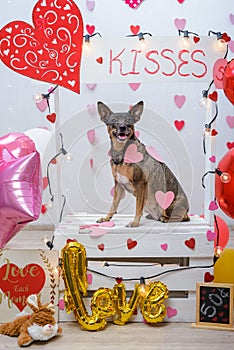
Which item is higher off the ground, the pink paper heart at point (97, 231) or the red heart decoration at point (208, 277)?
the pink paper heart at point (97, 231)

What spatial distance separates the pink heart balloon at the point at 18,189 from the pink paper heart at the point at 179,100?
137 centimetres

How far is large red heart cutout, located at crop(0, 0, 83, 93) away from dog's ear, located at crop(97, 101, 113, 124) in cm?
10

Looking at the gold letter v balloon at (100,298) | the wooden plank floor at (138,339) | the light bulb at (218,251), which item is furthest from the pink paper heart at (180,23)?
the wooden plank floor at (138,339)

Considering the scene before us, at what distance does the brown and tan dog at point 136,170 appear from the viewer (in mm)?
2023

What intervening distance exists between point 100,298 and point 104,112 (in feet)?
1.97

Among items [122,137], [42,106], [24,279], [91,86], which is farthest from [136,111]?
[42,106]

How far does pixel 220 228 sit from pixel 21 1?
1651mm

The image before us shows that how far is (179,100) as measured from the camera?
3008 mm

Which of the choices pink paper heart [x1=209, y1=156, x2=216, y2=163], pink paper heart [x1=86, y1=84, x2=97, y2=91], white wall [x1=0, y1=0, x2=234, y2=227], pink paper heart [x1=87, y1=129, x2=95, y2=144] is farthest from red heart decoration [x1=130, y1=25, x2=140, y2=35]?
pink paper heart [x1=209, y1=156, x2=216, y2=163]

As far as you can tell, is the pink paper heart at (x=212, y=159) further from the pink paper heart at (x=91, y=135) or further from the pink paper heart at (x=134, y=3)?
the pink paper heart at (x=134, y=3)

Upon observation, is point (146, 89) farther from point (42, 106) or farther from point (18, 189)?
point (18, 189)

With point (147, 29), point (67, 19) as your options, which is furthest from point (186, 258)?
point (147, 29)

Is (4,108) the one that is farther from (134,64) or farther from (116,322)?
(116,322)

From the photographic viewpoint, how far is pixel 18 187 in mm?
1683
